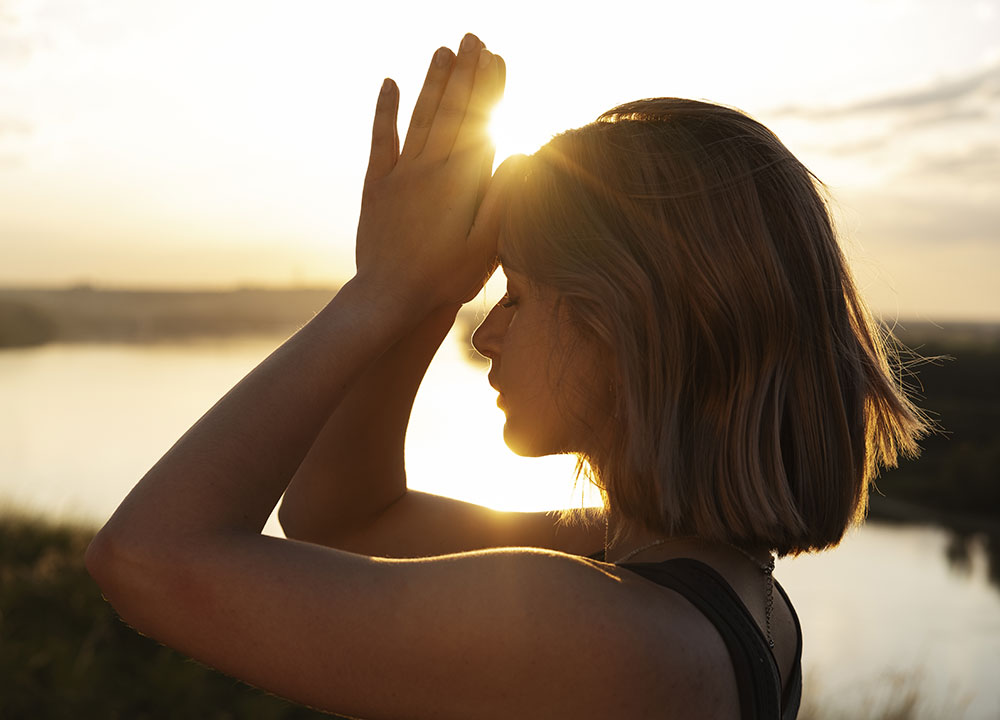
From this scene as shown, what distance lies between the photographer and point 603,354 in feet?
4.84

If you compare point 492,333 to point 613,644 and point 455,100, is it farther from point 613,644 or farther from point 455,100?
point 613,644

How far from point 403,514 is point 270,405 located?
67cm

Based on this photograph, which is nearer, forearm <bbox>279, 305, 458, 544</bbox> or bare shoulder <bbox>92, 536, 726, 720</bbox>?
bare shoulder <bbox>92, 536, 726, 720</bbox>

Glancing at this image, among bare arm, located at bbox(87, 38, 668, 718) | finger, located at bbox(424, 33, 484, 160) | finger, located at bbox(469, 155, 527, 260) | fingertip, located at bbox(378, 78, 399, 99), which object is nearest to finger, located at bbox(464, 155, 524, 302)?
finger, located at bbox(469, 155, 527, 260)

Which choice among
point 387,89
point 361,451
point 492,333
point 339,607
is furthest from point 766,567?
point 387,89

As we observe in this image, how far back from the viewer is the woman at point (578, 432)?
112 centimetres

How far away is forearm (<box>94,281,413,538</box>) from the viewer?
1.20 metres

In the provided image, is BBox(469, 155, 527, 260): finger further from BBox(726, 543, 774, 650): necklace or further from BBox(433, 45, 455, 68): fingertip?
BBox(726, 543, 774, 650): necklace

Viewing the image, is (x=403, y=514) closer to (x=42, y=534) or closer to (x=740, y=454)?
(x=740, y=454)

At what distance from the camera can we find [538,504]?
501 inches

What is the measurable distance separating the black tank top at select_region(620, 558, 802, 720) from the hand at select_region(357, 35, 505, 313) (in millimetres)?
631

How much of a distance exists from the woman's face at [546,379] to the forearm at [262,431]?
21cm

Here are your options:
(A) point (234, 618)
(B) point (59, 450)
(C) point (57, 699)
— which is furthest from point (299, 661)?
(B) point (59, 450)

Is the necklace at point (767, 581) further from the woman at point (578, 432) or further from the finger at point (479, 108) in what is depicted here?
the finger at point (479, 108)
